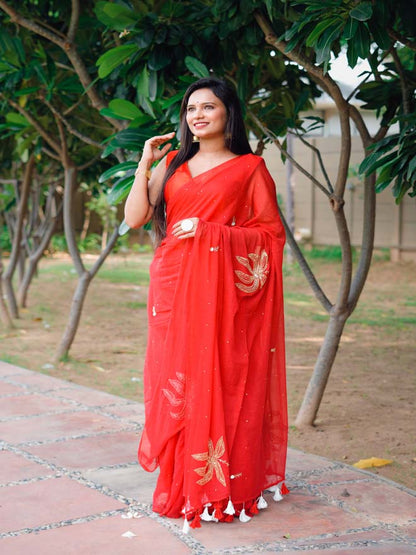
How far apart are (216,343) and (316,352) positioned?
13.6 feet

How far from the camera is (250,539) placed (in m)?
→ 2.73

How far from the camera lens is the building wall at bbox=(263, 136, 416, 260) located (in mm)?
13055

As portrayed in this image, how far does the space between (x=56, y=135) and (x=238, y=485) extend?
4532mm

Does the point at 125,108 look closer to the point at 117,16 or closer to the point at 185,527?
the point at 117,16

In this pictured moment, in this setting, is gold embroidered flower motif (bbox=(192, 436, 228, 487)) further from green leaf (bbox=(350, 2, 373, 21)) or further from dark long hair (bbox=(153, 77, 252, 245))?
green leaf (bbox=(350, 2, 373, 21))

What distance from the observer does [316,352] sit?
22.6ft

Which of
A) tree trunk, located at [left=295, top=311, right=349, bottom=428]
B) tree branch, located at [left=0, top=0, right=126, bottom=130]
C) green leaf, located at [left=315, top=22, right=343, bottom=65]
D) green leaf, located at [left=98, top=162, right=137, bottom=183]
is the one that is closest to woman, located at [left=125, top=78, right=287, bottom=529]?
green leaf, located at [left=315, top=22, right=343, bottom=65]

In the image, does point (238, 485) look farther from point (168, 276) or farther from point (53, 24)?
point (53, 24)

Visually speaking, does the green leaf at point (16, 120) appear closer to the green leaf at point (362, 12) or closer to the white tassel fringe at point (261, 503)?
the green leaf at point (362, 12)

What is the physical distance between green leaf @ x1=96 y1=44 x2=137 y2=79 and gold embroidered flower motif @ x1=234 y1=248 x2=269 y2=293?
1540 mm

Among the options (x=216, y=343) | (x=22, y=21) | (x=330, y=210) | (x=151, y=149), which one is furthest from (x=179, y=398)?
(x=330, y=210)

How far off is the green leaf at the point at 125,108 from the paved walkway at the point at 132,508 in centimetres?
164

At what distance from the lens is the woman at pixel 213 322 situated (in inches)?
113

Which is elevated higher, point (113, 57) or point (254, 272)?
point (113, 57)
